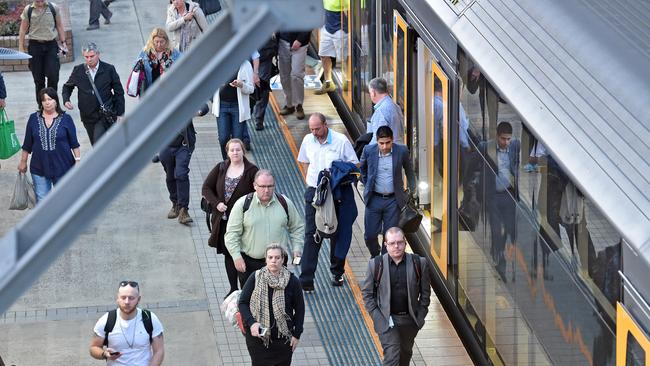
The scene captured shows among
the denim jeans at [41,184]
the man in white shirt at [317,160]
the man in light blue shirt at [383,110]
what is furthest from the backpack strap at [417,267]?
the denim jeans at [41,184]

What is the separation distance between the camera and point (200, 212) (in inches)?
585

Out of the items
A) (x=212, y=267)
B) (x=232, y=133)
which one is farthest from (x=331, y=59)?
(x=212, y=267)

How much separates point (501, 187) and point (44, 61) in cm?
933

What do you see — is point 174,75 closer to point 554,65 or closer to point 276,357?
point 554,65

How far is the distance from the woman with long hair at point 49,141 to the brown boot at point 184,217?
1.35 meters

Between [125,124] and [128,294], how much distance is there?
6047mm

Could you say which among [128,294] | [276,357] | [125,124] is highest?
[125,124]

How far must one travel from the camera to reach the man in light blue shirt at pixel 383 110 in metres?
13.1

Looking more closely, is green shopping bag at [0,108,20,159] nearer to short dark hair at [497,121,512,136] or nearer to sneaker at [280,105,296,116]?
sneaker at [280,105,296,116]

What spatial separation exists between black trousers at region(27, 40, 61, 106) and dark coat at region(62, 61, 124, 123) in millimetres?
Answer: 3045

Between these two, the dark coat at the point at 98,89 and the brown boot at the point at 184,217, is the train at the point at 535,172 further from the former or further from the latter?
the dark coat at the point at 98,89

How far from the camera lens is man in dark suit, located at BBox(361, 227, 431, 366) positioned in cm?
998

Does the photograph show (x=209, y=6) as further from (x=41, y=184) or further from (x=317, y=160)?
(x=317, y=160)

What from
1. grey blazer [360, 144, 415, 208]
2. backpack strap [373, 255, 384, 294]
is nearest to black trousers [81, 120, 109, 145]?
grey blazer [360, 144, 415, 208]
